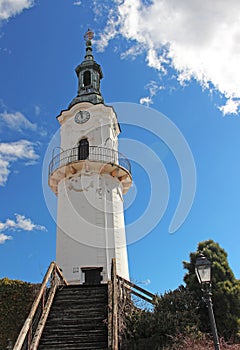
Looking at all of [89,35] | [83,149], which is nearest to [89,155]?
[83,149]

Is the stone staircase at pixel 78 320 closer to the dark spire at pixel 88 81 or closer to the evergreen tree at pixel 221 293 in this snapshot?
the evergreen tree at pixel 221 293

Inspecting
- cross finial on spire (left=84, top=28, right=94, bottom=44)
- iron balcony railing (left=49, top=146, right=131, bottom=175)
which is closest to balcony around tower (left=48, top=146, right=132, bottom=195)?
iron balcony railing (left=49, top=146, right=131, bottom=175)

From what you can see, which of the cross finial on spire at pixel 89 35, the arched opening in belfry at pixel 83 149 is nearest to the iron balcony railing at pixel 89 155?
the arched opening in belfry at pixel 83 149

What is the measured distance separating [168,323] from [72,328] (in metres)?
2.78

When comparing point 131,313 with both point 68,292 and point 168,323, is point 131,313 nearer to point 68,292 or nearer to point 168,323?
point 168,323

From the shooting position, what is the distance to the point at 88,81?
26328 mm

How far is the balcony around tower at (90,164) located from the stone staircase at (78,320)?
8.32m

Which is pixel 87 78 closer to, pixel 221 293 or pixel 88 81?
pixel 88 81

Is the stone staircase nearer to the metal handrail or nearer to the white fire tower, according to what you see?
the metal handrail

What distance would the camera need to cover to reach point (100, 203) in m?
20.2

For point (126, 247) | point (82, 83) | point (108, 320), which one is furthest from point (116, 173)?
point (108, 320)

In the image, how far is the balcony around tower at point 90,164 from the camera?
2105cm

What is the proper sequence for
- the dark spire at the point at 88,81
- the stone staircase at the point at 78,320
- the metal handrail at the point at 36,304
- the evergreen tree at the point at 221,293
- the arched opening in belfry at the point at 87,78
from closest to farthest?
the metal handrail at the point at 36,304 < the stone staircase at the point at 78,320 < the evergreen tree at the point at 221,293 < the dark spire at the point at 88,81 < the arched opening in belfry at the point at 87,78

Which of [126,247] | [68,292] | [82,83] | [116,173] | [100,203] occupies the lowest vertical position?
[68,292]
